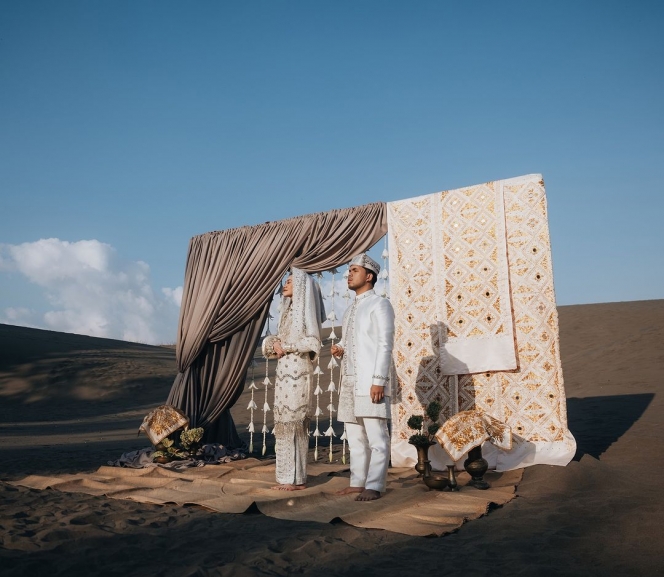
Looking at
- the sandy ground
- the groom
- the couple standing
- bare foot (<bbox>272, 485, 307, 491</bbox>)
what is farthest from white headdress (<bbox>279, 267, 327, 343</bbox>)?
the sandy ground

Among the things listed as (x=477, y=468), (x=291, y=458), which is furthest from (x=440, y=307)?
(x=291, y=458)

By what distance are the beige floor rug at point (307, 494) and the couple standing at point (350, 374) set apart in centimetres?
23

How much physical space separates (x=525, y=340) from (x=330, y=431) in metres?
2.57

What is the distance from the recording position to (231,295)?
7.57 m

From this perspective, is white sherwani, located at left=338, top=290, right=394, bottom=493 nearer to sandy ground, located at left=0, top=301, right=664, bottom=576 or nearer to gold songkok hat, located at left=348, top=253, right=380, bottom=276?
gold songkok hat, located at left=348, top=253, right=380, bottom=276

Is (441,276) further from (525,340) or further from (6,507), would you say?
(6,507)

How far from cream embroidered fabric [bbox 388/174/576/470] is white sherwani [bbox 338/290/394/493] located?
1.29 meters

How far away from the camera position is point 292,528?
12.8ft

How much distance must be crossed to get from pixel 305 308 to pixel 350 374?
772 mm

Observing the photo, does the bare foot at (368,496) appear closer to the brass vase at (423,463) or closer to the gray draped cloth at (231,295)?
the brass vase at (423,463)

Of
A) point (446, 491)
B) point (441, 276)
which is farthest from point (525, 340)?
point (446, 491)

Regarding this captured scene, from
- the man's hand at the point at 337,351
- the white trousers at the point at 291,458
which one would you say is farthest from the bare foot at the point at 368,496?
the man's hand at the point at 337,351

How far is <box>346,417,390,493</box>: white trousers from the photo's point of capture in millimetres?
4812

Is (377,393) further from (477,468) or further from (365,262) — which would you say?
(477,468)
